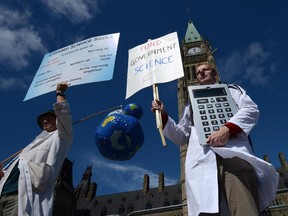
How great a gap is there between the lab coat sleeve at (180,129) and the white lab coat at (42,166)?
0.99m

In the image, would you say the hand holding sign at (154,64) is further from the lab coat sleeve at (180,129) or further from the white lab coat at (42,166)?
the white lab coat at (42,166)

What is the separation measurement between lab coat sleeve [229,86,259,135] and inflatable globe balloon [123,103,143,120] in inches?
77.4

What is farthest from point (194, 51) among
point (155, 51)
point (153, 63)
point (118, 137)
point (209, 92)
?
point (209, 92)

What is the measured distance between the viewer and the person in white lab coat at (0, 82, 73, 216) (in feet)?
7.12

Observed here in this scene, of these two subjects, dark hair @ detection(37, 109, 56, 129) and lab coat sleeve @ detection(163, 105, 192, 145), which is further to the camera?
dark hair @ detection(37, 109, 56, 129)

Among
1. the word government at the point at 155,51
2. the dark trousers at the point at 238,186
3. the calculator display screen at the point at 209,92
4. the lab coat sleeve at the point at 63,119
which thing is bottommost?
the dark trousers at the point at 238,186

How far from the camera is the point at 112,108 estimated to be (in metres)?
3.85

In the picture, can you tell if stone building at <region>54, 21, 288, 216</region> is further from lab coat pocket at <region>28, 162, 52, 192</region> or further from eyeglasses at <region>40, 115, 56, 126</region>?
lab coat pocket at <region>28, 162, 52, 192</region>

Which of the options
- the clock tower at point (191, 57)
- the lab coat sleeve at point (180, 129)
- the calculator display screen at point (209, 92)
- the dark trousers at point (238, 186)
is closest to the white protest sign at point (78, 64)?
the lab coat sleeve at point (180, 129)

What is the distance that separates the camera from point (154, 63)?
3.42 meters

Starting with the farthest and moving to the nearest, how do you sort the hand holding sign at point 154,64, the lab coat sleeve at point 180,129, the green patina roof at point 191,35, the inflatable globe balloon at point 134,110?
the green patina roof at point 191,35 < the inflatable globe balloon at point 134,110 < the hand holding sign at point 154,64 < the lab coat sleeve at point 180,129

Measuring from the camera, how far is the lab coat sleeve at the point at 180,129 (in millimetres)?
2496

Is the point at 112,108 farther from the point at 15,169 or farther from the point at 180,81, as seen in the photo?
the point at 180,81

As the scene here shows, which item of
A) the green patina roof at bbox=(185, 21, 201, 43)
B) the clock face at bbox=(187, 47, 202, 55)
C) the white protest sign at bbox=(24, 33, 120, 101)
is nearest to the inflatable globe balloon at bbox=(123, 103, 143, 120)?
the white protest sign at bbox=(24, 33, 120, 101)
